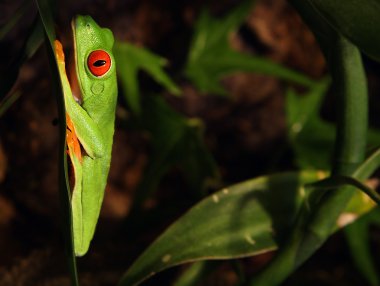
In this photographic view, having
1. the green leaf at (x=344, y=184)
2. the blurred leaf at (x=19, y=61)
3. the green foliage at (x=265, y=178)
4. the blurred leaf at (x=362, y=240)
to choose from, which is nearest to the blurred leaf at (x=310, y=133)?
the green foliage at (x=265, y=178)

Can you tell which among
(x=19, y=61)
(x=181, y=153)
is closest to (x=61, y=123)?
(x=19, y=61)

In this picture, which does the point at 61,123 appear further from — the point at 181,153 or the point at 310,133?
the point at 310,133

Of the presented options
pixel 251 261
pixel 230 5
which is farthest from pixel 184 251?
pixel 230 5

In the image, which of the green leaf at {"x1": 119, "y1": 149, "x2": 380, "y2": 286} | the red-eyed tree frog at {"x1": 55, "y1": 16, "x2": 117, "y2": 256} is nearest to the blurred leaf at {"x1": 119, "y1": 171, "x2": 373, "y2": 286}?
the green leaf at {"x1": 119, "y1": 149, "x2": 380, "y2": 286}

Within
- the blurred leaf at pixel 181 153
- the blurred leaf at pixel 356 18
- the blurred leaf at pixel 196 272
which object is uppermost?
the blurred leaf at pixel 356 18

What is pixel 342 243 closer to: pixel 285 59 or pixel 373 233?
pixel 373 233

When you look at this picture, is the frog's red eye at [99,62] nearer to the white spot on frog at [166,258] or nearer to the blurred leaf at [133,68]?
the white spot on frog at [166,258]

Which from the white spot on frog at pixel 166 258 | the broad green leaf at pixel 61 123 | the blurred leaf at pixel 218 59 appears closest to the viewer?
the broad green leaf at pixel 61 123
